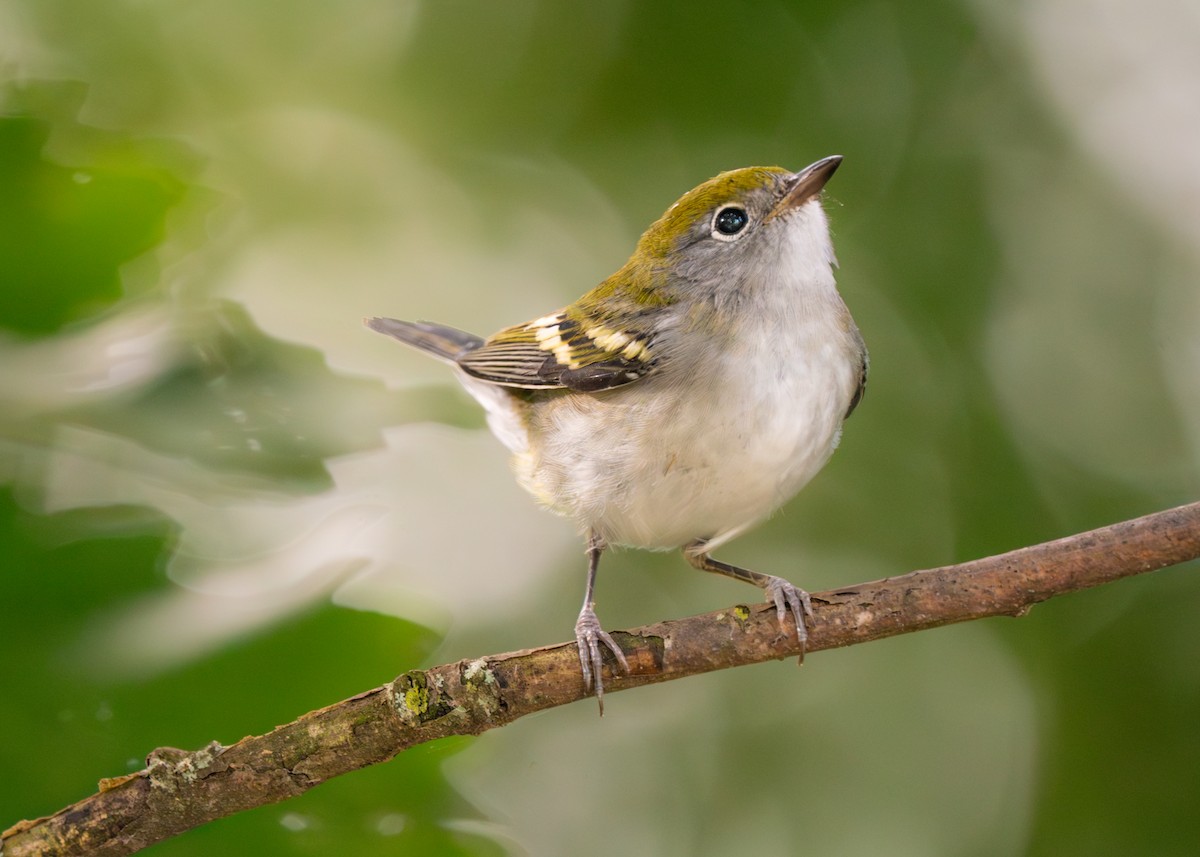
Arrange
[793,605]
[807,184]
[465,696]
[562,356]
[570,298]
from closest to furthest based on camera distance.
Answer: [465,696], [793,605], [807,184], [562,356], [570,298]

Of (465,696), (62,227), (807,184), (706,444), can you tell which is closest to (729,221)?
(807,184)

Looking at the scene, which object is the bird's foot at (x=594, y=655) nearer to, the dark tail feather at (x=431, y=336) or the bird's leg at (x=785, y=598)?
the bird's leg at (x=785, y=598)

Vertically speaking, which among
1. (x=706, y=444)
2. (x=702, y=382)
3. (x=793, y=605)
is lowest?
(x=793, y=605)

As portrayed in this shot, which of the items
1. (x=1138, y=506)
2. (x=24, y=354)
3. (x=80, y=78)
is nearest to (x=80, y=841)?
(x=24, y=354)

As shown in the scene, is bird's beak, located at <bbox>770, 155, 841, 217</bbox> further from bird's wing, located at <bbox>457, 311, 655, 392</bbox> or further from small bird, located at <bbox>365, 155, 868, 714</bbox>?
bird's wing, located at <bbox>457, 311, 655, 392</bbox>

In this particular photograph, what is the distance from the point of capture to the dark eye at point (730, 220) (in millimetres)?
2812

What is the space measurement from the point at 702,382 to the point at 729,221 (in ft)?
1.81

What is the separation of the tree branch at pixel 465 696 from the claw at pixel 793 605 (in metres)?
0.02

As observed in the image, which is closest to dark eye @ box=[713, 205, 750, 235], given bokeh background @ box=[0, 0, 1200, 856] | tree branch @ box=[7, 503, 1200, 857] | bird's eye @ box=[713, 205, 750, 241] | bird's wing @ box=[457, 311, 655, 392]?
bird's eye @ box=[713, 205, 750, 241]

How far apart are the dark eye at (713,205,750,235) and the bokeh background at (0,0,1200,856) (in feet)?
2.95

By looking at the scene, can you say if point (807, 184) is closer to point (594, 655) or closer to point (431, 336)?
point (594, 655)

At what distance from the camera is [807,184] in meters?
2.71

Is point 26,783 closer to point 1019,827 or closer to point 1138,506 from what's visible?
point 1019,827

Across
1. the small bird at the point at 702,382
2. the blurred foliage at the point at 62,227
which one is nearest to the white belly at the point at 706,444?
the small bird at the point at 702,382
